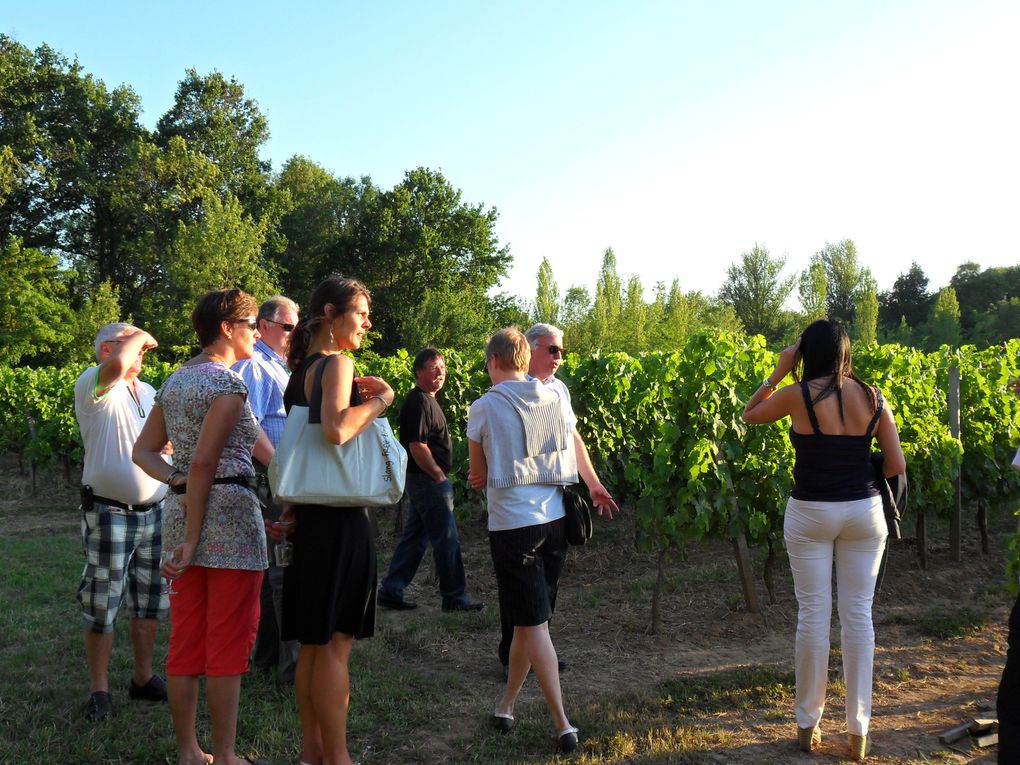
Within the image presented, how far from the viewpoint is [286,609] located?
2.86m

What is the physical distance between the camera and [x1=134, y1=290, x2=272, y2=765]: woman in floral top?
2.80 metres

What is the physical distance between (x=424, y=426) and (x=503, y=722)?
2.55 metres

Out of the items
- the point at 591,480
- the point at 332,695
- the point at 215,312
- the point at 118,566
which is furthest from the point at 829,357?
the point at 118,566

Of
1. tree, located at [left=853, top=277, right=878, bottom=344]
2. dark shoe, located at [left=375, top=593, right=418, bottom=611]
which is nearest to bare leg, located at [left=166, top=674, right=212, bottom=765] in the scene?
dark shoe, located at [left=375, top=593, right=418, bottom=611]

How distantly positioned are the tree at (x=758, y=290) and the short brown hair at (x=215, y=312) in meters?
55.8

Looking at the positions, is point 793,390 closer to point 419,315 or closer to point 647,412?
point 647,412

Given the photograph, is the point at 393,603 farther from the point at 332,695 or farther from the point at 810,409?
the point at 810,409

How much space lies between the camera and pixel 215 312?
3.00 meters

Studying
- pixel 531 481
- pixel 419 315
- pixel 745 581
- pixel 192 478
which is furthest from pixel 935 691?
pixel 419 315

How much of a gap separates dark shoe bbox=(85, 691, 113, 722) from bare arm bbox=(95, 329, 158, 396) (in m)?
1.39

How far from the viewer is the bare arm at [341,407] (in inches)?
108

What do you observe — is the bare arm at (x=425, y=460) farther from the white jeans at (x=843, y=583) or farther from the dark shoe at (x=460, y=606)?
the white jeans at (x=843, y=583)

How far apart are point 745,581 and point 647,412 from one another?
2.96m

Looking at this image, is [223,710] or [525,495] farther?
[525,495]
